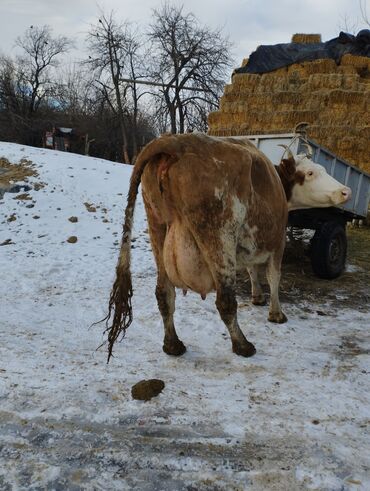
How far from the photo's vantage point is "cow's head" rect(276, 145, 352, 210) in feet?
16.5

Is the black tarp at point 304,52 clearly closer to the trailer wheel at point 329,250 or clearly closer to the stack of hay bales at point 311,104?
the stack of hay bales at point 311,104

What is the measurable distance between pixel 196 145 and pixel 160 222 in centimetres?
66

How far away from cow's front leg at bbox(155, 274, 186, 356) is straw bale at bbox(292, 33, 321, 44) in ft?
46.3

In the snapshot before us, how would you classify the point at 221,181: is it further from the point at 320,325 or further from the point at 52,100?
the point at 52,100

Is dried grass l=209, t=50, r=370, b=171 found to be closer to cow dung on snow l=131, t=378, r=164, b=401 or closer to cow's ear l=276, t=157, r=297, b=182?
cow's ear l=276, t=157, r=297, b=182

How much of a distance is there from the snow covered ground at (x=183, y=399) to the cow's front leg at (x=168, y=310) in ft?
0.34

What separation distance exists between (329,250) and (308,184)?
1.19 meters

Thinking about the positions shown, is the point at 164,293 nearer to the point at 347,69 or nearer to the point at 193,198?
the point at 193,198

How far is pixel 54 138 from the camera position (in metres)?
25.0

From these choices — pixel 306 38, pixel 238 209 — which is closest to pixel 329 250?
pixel 238 209

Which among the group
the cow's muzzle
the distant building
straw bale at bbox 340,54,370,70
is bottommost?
the cow's muzzle

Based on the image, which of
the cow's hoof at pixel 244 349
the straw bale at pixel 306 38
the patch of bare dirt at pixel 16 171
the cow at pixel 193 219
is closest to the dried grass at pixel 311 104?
the straw bale at pixel 306 38

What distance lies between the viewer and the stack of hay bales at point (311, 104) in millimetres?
12281

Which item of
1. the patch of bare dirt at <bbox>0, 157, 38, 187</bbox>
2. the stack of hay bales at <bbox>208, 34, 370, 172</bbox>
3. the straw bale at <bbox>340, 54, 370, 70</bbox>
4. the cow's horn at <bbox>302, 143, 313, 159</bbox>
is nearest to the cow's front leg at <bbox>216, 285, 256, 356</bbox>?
the cow's horn at <bbox>302, 143, 313, 159</bbox>
